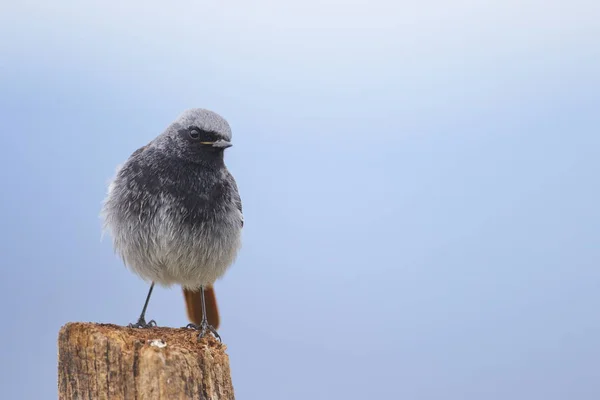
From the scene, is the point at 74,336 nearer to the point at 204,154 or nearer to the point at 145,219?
the point at 145,219

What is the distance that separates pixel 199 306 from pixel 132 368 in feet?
6.51

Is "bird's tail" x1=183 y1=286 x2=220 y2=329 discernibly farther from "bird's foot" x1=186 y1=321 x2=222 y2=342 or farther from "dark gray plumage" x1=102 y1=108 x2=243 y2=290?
"dark gray plumage" x1=102 y1=108 x2=243 y2=290

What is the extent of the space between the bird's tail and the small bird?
0.22 metres

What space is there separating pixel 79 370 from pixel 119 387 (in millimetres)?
280

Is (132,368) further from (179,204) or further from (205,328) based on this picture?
(179,204)

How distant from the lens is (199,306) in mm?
5637

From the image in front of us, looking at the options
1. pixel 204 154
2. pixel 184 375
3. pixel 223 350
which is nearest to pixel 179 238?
pixel 204 154

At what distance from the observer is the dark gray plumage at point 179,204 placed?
16.4ft

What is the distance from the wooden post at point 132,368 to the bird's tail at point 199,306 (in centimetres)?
164

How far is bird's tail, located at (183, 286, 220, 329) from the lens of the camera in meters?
5.54

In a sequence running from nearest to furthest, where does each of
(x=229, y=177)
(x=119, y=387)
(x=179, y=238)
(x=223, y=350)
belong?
(x=119, y=387) < (x=223, y=350) < (x=179, y=238) < (x=229, y=177)

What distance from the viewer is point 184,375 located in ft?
12.0

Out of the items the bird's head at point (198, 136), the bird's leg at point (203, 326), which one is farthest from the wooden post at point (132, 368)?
the bird's head at point (198, 136)

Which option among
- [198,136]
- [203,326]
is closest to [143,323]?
[203,326]
